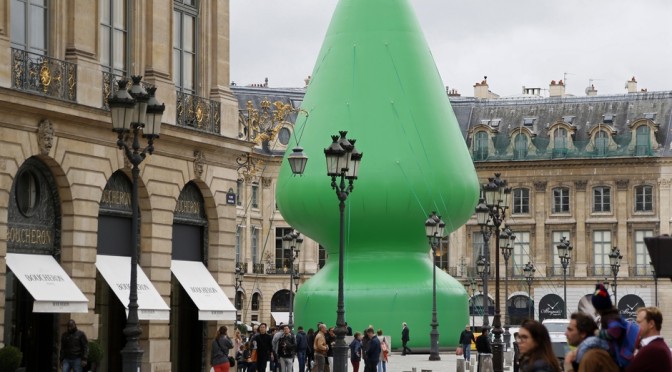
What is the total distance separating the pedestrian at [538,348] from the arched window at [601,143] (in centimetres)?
7173

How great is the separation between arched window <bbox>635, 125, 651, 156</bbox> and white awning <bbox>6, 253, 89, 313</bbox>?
195ft

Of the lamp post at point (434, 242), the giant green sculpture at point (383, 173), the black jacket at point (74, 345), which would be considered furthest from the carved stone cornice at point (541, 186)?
the black jacket at point (74, 345)

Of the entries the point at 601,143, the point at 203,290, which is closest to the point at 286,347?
the point at 203,290

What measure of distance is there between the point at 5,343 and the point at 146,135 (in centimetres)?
409

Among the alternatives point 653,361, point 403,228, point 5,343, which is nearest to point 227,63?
point 5,343

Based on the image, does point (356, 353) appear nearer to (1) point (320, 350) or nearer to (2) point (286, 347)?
(1) point (320, 350)

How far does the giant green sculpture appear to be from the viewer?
4253 cm

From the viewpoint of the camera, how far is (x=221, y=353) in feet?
78.7

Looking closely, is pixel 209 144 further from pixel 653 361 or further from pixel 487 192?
pixel 653 361

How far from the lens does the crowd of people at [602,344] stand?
9.52m

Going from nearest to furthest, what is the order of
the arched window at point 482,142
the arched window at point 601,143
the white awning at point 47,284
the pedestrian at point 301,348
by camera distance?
the white awning at point 47,284, the pedestrian at point 301,348, the arched window at point 601,143, the arched window at point 482,142

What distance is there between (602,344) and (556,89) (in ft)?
246

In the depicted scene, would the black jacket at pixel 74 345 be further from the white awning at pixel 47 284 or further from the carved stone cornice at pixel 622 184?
the carved stone cornice at pixel 622 184

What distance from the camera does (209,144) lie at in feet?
87.1
